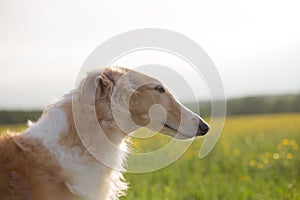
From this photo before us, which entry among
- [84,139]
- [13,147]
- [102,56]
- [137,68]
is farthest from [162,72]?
[13,147]

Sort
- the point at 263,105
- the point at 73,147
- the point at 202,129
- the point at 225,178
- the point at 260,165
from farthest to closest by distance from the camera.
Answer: the point at 263,105, the point at 260,165, the point at 225,178, the point at 202,129, the point at 73,147

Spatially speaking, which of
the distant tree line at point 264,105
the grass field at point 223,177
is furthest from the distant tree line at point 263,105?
the grass field at point 223,177

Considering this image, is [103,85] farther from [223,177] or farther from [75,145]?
[223,177]

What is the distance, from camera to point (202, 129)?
5402mm

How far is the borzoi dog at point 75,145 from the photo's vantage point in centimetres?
476

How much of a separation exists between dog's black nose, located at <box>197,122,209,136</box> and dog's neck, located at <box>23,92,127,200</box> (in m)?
0.79

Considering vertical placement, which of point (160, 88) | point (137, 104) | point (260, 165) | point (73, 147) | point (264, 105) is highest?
point (160, 88)

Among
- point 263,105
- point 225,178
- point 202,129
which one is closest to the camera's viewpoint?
point 202,129

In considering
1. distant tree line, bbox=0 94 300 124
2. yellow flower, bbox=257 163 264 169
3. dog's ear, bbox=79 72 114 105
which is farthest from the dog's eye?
distant tree line, bbox=0 94 300 124

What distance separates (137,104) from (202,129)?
0.71 m

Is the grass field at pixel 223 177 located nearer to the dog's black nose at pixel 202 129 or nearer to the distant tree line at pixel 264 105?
the dog's black nose at pixel 202 129

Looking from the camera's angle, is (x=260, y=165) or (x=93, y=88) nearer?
(x=93, y=88)

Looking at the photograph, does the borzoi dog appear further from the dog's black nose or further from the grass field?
the grass field

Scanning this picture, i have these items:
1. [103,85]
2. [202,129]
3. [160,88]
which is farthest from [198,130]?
[103,85]
